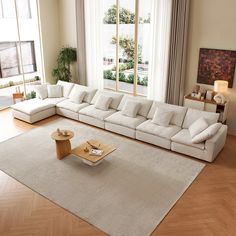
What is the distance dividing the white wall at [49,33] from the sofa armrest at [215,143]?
594cm

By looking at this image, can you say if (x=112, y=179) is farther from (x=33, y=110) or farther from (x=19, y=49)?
(x=19, y=49)

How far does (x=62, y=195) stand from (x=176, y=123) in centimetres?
304

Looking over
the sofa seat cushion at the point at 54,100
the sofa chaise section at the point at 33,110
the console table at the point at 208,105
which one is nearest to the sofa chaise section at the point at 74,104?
the sofa seat cushion at the point at 54,100

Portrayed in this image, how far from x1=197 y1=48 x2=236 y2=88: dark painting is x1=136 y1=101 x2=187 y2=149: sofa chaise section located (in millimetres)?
1147

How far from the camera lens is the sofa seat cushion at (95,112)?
6891 mm

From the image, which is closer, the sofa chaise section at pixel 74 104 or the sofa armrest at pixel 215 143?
the sofa armrest at pixel 215 143

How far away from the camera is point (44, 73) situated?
29.8ft

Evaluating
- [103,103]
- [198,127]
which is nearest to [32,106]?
[103,103]

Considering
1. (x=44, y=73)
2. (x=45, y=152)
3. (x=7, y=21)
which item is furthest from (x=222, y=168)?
(x=7, y=21)

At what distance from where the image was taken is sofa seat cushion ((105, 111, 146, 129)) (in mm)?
6375

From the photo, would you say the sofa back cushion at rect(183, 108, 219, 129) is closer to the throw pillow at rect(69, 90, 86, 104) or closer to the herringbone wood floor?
the herringbone wood floor

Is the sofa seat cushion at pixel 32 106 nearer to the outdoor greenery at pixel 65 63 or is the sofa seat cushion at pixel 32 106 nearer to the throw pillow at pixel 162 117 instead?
the outdoor greenery at pixel 65 63

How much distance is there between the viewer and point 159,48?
7.23 metres

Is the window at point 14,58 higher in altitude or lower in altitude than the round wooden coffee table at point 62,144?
higher
